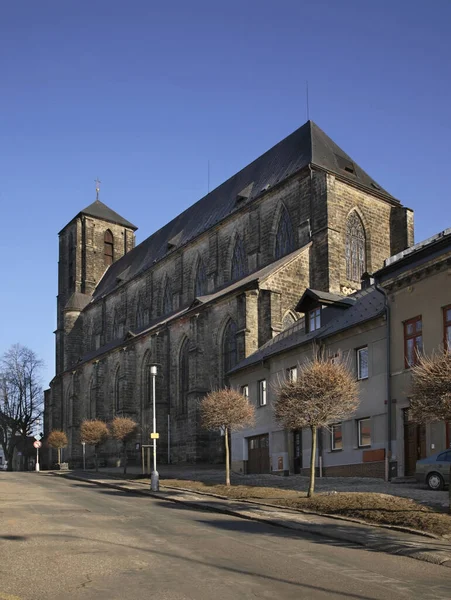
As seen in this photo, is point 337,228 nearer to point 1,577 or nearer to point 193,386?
point 193,386

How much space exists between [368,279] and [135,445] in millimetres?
25785

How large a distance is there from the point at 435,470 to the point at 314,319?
38.2 ft

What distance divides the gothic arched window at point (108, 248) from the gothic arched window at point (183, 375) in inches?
1359

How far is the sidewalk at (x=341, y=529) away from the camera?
41.7 ft

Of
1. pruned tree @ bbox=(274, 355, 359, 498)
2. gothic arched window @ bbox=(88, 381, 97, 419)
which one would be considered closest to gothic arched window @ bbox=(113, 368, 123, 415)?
gothic arched window @ bbox=(88, 381, 97, 419)

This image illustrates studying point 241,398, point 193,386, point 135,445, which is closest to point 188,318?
point 193,386

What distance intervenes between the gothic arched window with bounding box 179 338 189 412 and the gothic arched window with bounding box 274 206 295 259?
909 cm

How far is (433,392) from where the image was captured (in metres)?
16.3

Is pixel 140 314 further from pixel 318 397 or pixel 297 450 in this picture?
pixel 318 397

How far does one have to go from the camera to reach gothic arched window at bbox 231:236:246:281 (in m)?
51.1

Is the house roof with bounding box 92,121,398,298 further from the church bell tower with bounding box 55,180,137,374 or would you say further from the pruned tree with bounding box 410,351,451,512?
the pruned tree with bounding box 410,351,451,512

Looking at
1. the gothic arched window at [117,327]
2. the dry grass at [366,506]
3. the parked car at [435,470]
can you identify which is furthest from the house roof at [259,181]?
the dry grass at [366,506]

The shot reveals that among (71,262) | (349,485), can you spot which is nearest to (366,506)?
(349,485)

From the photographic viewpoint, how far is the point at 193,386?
45.0 metres
